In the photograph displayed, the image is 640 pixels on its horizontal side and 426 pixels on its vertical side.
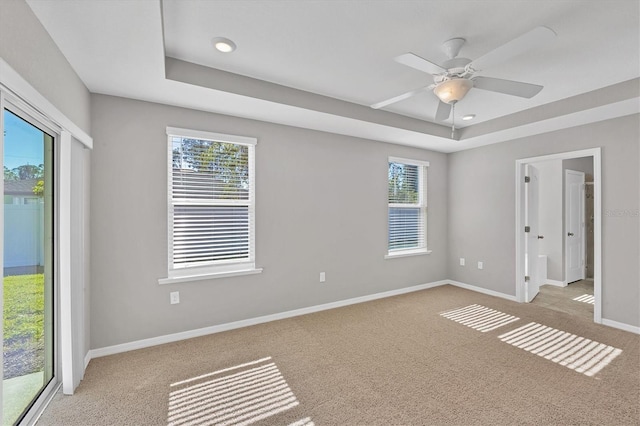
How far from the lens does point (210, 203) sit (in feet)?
10.6

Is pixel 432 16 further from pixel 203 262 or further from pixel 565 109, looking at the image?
pixel 203 262

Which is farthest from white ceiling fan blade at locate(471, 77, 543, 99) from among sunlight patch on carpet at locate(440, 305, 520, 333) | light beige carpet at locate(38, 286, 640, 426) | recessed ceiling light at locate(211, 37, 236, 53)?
sunlight patch on carpet at locate(440, 305, 520, 333)

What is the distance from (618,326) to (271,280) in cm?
403

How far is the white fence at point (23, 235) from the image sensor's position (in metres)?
1.68

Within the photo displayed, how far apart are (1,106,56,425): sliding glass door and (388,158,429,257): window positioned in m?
3.98

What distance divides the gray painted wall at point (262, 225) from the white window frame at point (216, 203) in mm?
58

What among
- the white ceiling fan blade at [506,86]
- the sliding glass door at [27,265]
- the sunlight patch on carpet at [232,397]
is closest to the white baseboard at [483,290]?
the white ceiling fan blade at [506,86]

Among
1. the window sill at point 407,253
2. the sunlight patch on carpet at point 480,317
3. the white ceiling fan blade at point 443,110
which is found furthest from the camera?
the window sill at point 407,253

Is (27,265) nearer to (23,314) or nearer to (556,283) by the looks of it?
(23,314)

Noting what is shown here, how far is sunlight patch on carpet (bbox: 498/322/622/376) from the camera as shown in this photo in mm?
2586

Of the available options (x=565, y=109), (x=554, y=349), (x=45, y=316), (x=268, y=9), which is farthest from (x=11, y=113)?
(x=565, y=109)

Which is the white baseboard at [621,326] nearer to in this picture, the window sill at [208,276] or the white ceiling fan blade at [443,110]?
the white ceiling fan blade at [443,110]

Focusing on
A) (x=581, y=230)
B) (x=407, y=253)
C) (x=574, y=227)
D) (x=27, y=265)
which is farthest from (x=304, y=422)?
(x=581, y=230)

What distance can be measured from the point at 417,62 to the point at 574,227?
18.0 feet
